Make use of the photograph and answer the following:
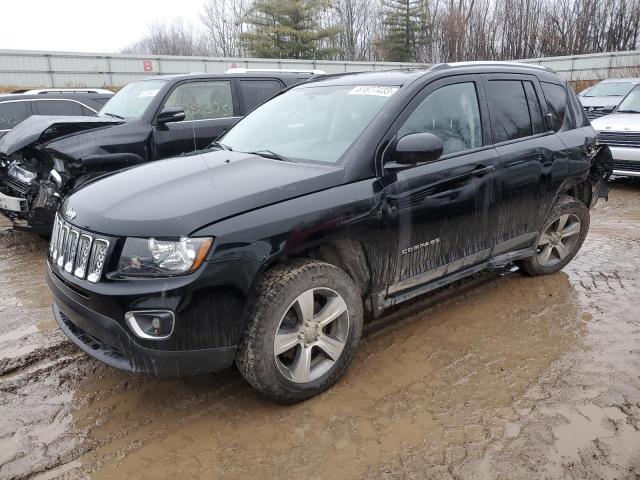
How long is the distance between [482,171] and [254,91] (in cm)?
425

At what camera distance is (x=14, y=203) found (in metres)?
5.45

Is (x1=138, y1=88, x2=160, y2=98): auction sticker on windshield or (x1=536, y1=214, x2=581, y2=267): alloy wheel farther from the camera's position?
(x1=138, y1=88, x2=160, y2=98): auction sticker on windshield

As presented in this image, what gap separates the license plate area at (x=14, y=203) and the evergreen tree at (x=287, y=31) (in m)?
36.1

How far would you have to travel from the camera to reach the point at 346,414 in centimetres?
278

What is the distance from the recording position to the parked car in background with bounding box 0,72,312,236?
5227mm

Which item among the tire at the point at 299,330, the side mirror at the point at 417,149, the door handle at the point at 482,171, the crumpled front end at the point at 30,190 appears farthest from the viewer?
the crumpled front end at the point at 30,190

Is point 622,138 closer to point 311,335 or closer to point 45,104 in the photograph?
point 311,335

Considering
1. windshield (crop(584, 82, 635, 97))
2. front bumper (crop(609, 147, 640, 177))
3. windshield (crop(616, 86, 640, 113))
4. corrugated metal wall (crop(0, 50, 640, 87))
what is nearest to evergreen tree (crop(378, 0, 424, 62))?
corrugated metal wall (crop(0, 50, 640, 87))

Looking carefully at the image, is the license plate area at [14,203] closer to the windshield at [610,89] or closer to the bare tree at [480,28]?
the windshield at [610,89]

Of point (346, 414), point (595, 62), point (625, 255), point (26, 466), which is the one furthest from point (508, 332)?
point (595, 62)

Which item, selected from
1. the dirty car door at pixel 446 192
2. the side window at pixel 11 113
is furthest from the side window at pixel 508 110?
the side window at pixel 11 113

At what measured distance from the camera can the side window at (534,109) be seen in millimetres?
4090

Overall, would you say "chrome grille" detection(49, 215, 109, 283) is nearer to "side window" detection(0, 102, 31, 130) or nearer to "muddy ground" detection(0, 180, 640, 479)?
"muddy ground" detection(0, 180, 640, 479)

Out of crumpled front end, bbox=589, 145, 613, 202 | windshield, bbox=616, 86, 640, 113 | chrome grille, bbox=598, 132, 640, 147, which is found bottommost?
chrome grille, bbox=598, 132, 640, 147
